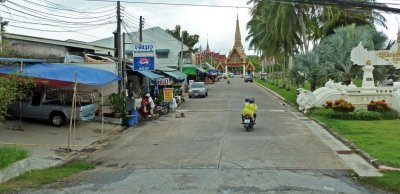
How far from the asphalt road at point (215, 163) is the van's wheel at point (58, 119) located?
2.72m

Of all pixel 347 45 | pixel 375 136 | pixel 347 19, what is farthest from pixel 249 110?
pixel 347 19

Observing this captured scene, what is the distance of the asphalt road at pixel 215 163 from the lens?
399 inches

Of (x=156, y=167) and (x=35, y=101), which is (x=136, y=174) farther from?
(x=35, y=101)

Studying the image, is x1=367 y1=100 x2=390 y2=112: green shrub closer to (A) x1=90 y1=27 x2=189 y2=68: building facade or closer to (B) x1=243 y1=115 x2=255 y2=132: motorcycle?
(B) x1=243 y1=115 x2=255 y2=132: motorcycle

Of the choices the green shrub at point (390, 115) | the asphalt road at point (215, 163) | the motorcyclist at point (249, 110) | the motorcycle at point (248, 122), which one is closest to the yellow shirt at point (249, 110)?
the motorcyclist at point (249, 110)

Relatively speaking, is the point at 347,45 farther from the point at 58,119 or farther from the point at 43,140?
the point at 43,140

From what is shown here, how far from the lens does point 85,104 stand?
22.2 m

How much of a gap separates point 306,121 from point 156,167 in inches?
537

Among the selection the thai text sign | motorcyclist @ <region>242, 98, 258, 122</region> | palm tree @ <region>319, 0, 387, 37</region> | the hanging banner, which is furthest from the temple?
motorcyclist @ <region>242, 98, 258, 122</region>

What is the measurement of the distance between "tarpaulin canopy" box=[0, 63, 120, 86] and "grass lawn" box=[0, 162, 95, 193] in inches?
220

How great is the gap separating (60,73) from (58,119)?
7.71ft

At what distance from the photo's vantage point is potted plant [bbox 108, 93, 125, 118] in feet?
77.6

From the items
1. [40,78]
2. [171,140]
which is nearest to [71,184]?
[171,140]

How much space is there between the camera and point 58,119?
20.9 m
